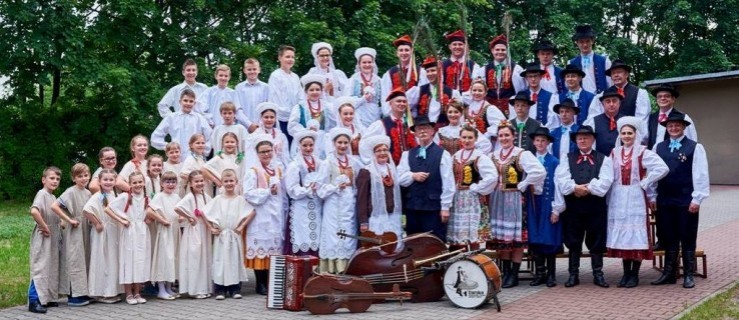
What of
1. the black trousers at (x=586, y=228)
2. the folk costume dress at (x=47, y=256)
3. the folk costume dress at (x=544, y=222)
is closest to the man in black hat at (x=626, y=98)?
the folk costume dress at (x=544, y=222)

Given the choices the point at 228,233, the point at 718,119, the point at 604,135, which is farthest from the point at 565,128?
the point at 718,119

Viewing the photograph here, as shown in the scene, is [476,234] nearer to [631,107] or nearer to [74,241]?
[631,107]

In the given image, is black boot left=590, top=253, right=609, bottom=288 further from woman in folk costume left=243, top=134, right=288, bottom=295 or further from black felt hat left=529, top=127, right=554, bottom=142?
woman in folk costume left=243, top=134, right=288, bottom=295

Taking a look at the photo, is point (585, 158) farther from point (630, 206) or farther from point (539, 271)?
point (539, 271)

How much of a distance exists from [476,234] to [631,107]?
2.71 metres

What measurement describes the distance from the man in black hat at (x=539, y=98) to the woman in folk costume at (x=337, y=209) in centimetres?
263

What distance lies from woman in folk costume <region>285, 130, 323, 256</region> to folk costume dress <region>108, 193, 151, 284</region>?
1.52 m

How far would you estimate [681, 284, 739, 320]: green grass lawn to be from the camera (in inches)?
303

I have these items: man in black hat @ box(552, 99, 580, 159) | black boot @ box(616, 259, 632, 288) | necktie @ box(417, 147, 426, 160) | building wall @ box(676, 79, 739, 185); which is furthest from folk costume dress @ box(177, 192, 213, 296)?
building wall @ box(676, 79, 739, 185)

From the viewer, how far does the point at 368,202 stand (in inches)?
361

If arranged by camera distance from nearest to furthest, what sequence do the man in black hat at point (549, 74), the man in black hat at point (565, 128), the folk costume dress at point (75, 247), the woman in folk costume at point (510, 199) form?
the folk costume dress at point (75, 247) → the woman in folk costume at point (510, 199) → the man in black hat at point (565, 128) → the man in black hat at point (549, 74)

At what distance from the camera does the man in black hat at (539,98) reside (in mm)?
10648

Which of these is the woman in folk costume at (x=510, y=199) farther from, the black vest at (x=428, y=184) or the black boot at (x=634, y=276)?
the black boot at (x=634, y=276)

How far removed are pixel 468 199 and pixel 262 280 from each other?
2384mm
